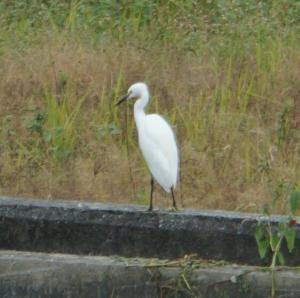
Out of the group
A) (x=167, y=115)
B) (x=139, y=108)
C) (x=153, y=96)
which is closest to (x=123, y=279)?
(x=139, y=108)

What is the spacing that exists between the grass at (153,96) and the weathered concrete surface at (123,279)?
1219 mm

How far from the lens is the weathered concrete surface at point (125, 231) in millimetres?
4055

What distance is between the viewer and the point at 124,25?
21.9 ft

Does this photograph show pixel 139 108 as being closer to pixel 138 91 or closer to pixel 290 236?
pixel 138 91

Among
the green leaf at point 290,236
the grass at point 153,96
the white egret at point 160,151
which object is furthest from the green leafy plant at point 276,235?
the grass at point 153,96

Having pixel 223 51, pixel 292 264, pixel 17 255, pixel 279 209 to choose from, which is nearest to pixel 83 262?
pixel 17 255

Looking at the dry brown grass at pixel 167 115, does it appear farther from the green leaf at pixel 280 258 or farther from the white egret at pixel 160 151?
the green leaf at pixel 280 258

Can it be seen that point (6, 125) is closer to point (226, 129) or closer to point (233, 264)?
point (226, 129)

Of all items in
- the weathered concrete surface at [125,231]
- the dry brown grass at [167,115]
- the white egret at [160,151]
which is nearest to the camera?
the weathered concrete surface at [125,231]

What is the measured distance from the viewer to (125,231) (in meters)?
4.13

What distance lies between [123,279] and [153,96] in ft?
8.07

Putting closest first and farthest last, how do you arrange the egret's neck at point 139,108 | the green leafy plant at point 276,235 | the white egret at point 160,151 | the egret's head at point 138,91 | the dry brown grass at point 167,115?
the green leafy plant at point 276,235, the white egret at point 160,151, the egret's neck at point 139,108, the egret's head at point 138,91, the dry brown grass at point 167,115

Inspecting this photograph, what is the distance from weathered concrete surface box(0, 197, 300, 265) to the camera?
13.3 feet

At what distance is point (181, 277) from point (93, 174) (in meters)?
1.75
